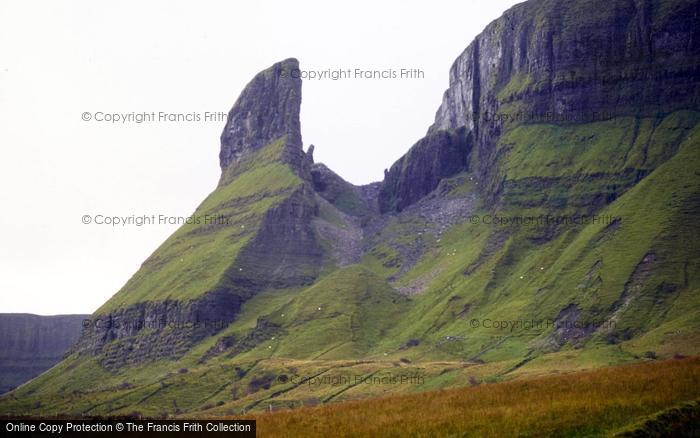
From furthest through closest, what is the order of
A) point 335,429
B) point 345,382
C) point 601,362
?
point 345,382, point 601,362, point 335,429

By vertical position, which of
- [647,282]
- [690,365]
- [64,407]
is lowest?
[64,407]

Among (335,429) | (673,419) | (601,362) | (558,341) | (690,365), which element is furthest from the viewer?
(558,341)

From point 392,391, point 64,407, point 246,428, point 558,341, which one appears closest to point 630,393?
point 246,428

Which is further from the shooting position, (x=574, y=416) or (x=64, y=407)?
(x=64, y=407)

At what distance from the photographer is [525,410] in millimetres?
50594

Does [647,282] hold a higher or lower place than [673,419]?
higher

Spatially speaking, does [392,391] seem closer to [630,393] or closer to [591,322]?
[591,322]

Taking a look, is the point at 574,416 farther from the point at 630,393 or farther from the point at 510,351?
the point at 510,351

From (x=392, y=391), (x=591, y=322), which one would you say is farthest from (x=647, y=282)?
(x=392, y=391)

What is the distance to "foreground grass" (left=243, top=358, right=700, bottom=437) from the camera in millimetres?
48000

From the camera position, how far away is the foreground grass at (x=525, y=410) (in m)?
48.0

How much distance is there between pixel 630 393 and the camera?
5219 centimetres

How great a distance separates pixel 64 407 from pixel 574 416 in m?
169

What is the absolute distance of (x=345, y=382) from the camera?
172125 millimetres
